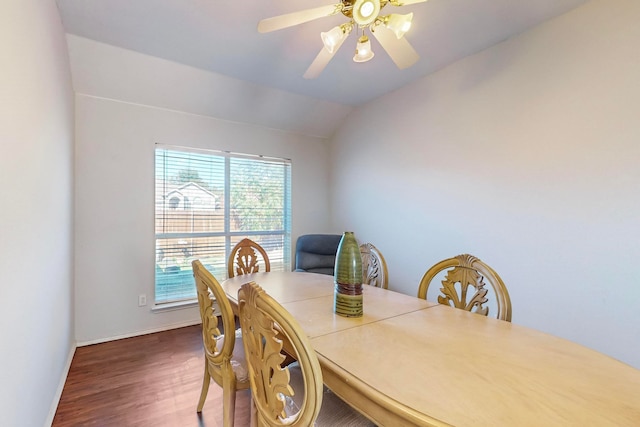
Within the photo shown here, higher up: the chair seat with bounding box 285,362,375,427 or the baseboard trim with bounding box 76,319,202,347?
the chair seat with bounding box 285,362,375,427

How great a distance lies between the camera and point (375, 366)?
0.90m

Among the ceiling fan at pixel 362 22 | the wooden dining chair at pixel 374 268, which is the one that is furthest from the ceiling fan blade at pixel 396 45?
the wooden dining chair at pixel 374 268

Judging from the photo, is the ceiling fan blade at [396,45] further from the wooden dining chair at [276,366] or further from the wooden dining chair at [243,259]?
the wooden dining chair at [243,259]

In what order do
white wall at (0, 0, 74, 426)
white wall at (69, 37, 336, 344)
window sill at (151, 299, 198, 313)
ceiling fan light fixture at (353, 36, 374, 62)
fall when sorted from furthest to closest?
window sill at (151, 299, 198, 313), white wall at (69, 37, 336, 344), ceiling fan light fixture at (353, 36, 374, 62), white wall at (0, 0, 74, 426)

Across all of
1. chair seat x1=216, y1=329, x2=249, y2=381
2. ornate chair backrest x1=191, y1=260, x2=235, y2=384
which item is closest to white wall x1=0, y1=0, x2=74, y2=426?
ornate chair backrest x1=191, y1=260, x2=235, y2=384

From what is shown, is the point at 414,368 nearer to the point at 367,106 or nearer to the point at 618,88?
the point at 618,88

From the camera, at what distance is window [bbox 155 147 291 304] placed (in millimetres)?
3078

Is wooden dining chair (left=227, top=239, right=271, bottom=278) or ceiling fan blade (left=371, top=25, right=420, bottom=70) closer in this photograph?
ceiling fan blade (left=371, top=25, right=420, bottom=70)

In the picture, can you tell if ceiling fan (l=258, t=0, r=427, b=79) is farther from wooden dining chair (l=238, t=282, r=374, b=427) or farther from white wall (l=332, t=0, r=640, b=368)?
wooden dining chair (l=238, t=282, r=374, b=427)

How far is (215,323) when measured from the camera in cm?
146

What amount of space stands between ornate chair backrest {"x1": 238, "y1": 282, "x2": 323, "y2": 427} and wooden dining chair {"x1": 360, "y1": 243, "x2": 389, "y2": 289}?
1167mm

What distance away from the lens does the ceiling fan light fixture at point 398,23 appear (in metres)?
1.36

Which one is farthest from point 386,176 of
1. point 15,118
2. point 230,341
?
point 15,118

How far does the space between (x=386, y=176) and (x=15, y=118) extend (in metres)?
2.99
